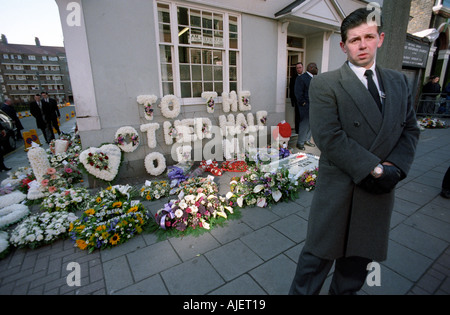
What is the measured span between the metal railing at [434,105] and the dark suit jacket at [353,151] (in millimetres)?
15222

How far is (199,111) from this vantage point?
19.3ft

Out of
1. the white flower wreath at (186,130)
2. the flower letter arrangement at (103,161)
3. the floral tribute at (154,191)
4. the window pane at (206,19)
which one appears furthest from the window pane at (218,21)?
the floral tribute at (154,191)

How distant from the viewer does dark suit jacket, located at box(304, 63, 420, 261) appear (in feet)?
4.86

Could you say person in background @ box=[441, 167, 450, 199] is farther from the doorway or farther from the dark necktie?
the doorway

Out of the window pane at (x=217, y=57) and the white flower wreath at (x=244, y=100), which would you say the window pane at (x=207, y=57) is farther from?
the white flower wreath at (x=244, y=100)

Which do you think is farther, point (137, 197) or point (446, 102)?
point (446, 102)

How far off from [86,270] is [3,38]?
10804cm

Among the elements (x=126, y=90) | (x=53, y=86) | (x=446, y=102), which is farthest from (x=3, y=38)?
(x=446, y=102)

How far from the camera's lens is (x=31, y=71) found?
76.8 metres

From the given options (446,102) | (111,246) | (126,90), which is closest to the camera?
(111,246)

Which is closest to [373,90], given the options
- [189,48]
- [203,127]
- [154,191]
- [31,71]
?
[154,191]

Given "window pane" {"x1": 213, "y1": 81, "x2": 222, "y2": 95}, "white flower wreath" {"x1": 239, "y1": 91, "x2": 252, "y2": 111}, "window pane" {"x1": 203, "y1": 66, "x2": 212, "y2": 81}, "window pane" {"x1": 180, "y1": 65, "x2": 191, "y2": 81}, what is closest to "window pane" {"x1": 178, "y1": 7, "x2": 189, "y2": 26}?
"window pane" {"x1": 180, "y1": 65, "x2": 191, "y2": 81}
